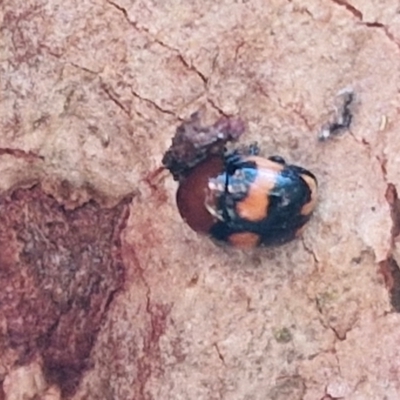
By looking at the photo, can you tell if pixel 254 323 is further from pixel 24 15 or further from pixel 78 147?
pixel 24 15

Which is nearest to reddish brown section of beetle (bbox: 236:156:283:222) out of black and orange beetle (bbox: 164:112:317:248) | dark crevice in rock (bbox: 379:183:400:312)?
black and orange beetle (bbox: 164:112:317:248)

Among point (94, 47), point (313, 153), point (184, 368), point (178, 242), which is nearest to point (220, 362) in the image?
point (184, 368)

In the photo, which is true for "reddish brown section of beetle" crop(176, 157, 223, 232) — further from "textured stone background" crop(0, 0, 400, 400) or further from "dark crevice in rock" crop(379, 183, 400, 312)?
"dark crevice in rock" crop(379, 183, 400, 312)

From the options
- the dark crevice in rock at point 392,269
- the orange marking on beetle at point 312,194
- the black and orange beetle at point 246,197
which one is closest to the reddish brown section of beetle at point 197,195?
the black and orange beetle at point 246,197

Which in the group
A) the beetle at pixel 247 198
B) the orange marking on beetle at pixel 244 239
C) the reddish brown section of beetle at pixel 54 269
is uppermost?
the beetle at pixel 247 198

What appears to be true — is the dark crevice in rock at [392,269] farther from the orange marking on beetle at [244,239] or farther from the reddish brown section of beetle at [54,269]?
the reddish brown section of beetle at [54,269]

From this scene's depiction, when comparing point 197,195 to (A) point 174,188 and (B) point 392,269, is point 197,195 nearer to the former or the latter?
(A) point 174,188
